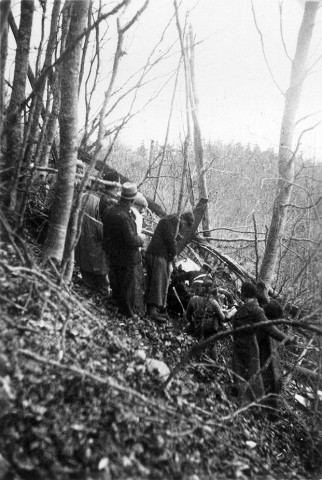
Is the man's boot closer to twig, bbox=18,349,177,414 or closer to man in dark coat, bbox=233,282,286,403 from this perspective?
man in dark coat, bbox=233,282,286,403

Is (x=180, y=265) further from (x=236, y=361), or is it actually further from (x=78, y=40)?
(x=78, y=40)

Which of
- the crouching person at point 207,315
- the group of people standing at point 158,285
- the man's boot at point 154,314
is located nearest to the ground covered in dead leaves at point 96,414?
the group of people standing at point 158,285

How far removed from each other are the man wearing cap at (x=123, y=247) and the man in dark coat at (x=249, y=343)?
63.3 inches

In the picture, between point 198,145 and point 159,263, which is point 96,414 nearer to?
point 159,263

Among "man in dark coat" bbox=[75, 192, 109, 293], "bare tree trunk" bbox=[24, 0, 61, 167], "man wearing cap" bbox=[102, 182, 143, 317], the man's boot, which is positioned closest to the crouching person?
the man's boot

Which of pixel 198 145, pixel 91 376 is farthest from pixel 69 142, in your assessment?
pixel 198 145

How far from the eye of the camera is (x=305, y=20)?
611 centimetres

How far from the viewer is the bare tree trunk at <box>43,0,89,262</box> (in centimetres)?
371

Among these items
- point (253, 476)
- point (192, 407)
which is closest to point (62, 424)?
point (192, 407)

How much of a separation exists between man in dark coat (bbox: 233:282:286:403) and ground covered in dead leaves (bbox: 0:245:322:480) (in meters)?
0.66

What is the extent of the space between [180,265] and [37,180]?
10.1 ft

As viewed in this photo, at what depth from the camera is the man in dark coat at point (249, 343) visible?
4.53 metres

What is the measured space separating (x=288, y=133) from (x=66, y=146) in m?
4.57

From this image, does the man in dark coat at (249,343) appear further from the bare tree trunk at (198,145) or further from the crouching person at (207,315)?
the bare tree trunk at (198,145)
